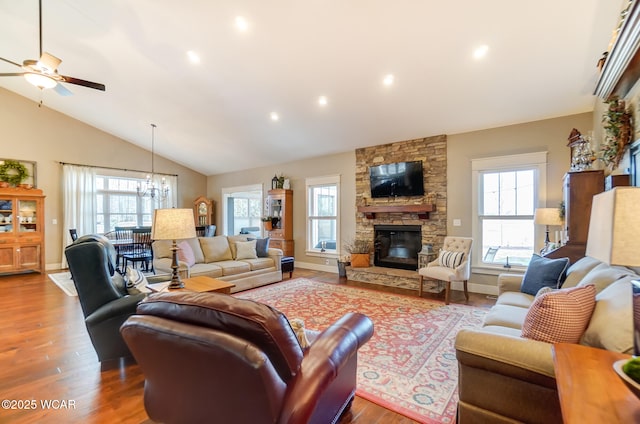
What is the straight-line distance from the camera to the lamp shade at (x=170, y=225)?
2625mm

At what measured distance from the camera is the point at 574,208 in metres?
3.08

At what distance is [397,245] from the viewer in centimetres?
574

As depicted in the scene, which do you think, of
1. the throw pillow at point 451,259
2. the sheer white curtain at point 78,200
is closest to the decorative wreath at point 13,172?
the sheer white curtain at point 78,200

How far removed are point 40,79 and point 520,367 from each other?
4877mm

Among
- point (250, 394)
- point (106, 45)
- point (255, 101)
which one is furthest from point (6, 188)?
point (250, 394)

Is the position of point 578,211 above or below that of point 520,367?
above

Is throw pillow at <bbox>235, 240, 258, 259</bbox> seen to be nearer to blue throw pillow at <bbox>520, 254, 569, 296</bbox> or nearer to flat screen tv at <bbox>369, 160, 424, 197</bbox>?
flat screen tv at <bbox>369, 160, 424, 197</bbox>

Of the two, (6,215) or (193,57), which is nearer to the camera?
(193,57)

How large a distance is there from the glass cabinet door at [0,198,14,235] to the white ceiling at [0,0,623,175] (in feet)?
8.19

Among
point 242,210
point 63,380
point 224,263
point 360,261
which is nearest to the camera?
point 63,380

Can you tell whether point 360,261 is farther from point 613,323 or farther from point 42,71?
Result: point 42,71

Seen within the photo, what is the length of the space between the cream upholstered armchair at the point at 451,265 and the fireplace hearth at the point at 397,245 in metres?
0.72

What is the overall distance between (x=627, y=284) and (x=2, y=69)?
8.97 metres

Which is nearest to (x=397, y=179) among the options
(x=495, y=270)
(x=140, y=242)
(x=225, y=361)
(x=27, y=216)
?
(x=495, y=270)
